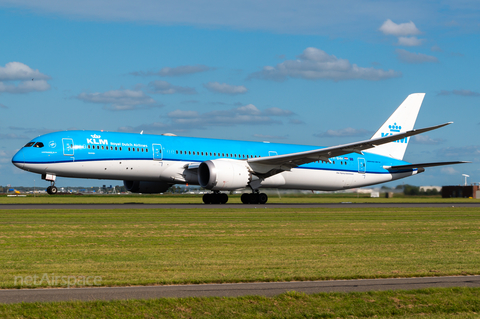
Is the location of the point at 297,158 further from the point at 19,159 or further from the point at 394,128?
the point at 19,159

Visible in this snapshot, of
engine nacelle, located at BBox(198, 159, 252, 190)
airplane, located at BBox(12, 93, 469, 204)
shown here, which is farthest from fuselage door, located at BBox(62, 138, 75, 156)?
engine nacelle, located at BBox(198, 159, 252, 190)

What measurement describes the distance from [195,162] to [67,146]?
339 inches

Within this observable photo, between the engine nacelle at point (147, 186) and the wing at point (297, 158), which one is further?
the engine nacelle at point (147, 186)

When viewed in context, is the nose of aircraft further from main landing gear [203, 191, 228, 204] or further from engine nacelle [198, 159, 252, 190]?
main landing gear [203, 191, 228, 204]

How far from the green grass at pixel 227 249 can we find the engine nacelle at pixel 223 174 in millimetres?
11372

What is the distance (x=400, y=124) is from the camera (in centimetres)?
4941

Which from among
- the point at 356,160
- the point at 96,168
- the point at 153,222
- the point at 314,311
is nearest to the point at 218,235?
the point at 153,222

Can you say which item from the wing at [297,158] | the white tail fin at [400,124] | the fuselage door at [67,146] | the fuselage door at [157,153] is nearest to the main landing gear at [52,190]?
the fuselage door at [67,146]

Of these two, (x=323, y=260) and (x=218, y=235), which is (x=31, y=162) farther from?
(x=323, y=260)

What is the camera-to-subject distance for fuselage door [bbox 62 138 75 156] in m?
33.9

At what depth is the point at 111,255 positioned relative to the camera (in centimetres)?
1330

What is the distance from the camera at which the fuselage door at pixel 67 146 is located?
33875 mm

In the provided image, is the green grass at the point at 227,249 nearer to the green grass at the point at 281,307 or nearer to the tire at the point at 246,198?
the green grass at the point at 281,307

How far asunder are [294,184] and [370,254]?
28.9 meters
